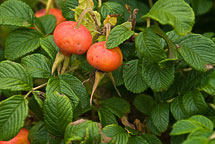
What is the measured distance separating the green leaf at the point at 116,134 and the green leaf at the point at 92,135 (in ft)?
0.35

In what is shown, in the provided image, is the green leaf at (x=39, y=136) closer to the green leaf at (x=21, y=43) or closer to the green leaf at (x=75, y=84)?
the green leaf at (x=75, y=84)

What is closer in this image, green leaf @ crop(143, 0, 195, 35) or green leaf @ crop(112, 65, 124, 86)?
green leaf @ crop(143, 0, 195, 35)

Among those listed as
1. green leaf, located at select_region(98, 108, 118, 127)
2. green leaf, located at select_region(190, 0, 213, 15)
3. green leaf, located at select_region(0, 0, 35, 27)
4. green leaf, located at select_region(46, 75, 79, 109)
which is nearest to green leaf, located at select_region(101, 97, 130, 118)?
green leaf, located at select_region(98, 108, 118, 127)

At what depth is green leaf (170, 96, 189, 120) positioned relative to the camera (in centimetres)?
130

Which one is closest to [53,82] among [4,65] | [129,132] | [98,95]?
[4,65]

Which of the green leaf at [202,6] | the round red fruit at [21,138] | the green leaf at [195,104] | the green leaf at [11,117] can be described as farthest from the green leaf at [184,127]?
the green leaf at [202,6]

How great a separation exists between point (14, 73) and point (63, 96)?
24cm

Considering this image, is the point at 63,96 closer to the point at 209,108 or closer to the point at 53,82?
the point at 53,82

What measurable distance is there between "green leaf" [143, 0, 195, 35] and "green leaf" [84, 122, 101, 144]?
0.47m

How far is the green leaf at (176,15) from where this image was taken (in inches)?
41.2

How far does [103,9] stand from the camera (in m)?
A: 1.41

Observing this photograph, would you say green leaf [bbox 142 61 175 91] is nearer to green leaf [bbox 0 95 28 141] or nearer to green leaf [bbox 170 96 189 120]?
green leaf [bbox 170 96 189 120]

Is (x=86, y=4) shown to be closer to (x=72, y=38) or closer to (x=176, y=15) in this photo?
(x=72, y=38)

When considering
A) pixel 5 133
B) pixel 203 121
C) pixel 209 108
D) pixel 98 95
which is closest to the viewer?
pixel 203 121
